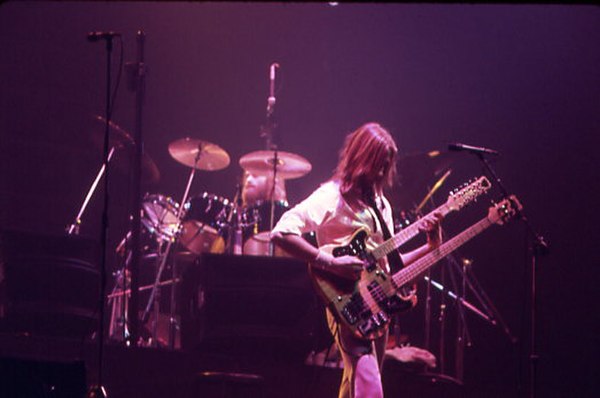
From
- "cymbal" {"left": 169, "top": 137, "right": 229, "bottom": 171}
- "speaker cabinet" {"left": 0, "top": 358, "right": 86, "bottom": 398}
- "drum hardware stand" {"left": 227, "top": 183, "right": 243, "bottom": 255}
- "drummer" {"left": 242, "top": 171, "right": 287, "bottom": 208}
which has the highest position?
"cymbal" {"left": 169, "top": 137, "right": 229, "bottom": 171}

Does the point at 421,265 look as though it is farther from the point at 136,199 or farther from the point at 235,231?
the point at 235,231

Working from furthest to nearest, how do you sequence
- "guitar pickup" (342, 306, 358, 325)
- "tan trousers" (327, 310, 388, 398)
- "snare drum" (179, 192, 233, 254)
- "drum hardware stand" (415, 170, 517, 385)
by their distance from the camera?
"snare drum" (179, 192, 233, 254) < "drum hardware stand" (415, 170, 517, 385) < "guitar pickup" (342, 306, 358, 325) < "tan trousers" (327, 310, 388, 398)

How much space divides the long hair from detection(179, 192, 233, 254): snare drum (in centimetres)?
320

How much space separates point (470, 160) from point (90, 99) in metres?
4.31

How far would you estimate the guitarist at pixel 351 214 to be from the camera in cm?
416

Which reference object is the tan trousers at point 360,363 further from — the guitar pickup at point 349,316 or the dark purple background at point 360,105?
the dark purple background at point 360,105

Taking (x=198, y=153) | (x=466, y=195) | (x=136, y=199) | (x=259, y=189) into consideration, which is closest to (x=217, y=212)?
(x=259, y=189)

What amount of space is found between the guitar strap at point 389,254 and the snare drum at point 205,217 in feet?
10.7

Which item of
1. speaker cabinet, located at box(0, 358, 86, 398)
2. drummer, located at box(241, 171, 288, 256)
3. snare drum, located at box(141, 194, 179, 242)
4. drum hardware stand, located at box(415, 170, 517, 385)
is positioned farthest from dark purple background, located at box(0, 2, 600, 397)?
speaker cabinet, located at box(0, 358, 86, 398)

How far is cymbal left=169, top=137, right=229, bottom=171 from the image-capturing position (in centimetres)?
763

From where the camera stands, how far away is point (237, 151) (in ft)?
29.3

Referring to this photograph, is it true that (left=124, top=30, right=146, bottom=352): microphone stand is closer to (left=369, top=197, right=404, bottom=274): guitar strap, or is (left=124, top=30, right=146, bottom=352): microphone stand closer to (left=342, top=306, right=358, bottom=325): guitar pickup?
(left=342, top=306, right=358, bottom=325): guitar pickup

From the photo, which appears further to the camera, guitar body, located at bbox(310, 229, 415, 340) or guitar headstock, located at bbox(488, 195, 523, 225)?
guitar headstock, located at bbox(488, 195, 523, 225)

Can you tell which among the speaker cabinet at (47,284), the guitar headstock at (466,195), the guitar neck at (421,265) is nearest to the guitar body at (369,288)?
the guitar neck at (421,265)
